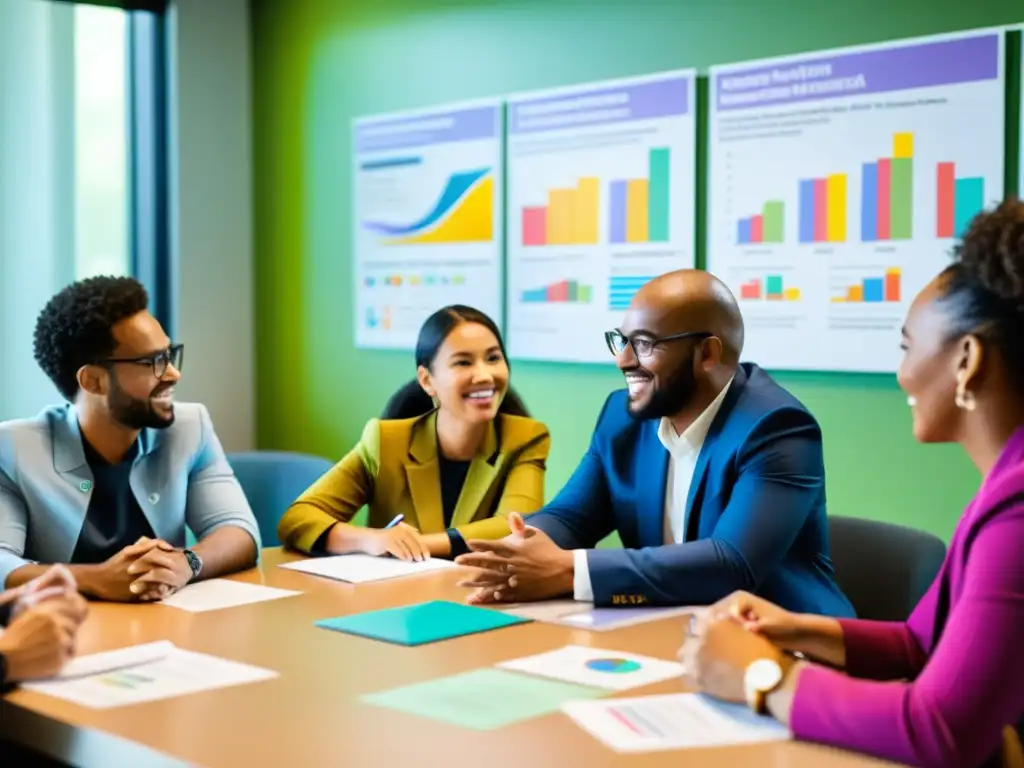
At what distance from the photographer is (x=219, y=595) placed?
2.51 meters

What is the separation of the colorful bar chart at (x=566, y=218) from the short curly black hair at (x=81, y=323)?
1904 mm

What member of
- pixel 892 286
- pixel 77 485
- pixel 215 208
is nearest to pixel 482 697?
pixel 77 485

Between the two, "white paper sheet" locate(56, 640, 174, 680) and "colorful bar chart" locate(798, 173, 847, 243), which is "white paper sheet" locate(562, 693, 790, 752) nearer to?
"white paper sheet" locate(56, 640, 174, 680)

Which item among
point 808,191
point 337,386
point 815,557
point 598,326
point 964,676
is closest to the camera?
point 964,676

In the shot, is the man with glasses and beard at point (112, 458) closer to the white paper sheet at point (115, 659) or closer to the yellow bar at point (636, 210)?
the white paper sheet at point (115, 659)

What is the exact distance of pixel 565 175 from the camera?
451cm

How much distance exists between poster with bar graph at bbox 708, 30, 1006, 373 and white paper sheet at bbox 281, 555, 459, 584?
60.2 inches

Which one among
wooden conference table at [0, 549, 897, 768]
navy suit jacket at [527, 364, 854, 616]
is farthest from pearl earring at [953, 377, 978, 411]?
navy suit jacket at [527, 364, 854, 616]

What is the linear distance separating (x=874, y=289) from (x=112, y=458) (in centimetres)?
216

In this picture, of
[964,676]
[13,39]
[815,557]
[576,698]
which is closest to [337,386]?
[13,39]

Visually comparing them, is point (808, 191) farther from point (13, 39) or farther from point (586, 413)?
point (13, 39)

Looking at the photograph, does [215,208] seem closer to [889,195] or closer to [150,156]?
[150,156]

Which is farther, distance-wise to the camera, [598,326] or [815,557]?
[598,326]

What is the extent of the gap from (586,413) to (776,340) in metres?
0.85
